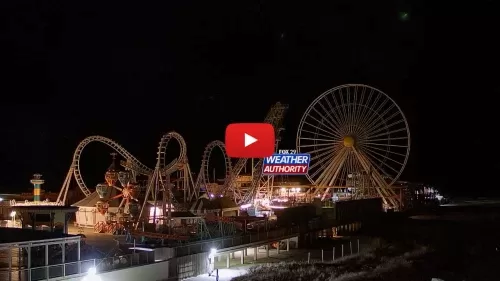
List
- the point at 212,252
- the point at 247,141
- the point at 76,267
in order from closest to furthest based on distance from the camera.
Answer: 1. the point at 76,267
2. the point at 247,141
3. the point at 212,252

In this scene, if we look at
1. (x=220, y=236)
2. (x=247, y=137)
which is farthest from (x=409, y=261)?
(x=247, y=137)

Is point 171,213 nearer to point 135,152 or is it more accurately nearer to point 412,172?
point 135,152

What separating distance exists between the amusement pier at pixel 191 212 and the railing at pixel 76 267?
39 millimetres

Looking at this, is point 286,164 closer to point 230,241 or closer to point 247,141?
point 230,241

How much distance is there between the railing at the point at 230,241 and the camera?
2895 cm

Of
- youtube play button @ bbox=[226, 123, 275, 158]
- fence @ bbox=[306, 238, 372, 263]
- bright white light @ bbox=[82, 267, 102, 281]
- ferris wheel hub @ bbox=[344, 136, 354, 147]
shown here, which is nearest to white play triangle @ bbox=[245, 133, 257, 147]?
youtube play button @ bbox=[226, 123, 275, 158]

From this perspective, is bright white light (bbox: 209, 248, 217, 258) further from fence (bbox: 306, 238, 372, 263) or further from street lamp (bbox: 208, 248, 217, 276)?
fence (bbox: 306, 238, 372, 263)

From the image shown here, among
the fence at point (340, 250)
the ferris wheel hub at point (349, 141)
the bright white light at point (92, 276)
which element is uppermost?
the ferris wheel hub at point (349, 141)

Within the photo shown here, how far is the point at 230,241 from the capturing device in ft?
108

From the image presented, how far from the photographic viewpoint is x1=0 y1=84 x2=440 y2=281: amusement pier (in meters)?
23.4

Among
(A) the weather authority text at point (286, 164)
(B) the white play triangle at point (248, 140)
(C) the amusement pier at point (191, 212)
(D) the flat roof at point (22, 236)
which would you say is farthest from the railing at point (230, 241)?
(A) the weather authority text at point (286, 164)

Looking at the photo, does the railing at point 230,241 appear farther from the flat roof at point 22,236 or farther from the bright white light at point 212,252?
the flat roof at point 22,236

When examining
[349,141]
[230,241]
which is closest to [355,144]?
[349,141]

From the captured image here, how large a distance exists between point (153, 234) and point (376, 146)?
1472 inches
